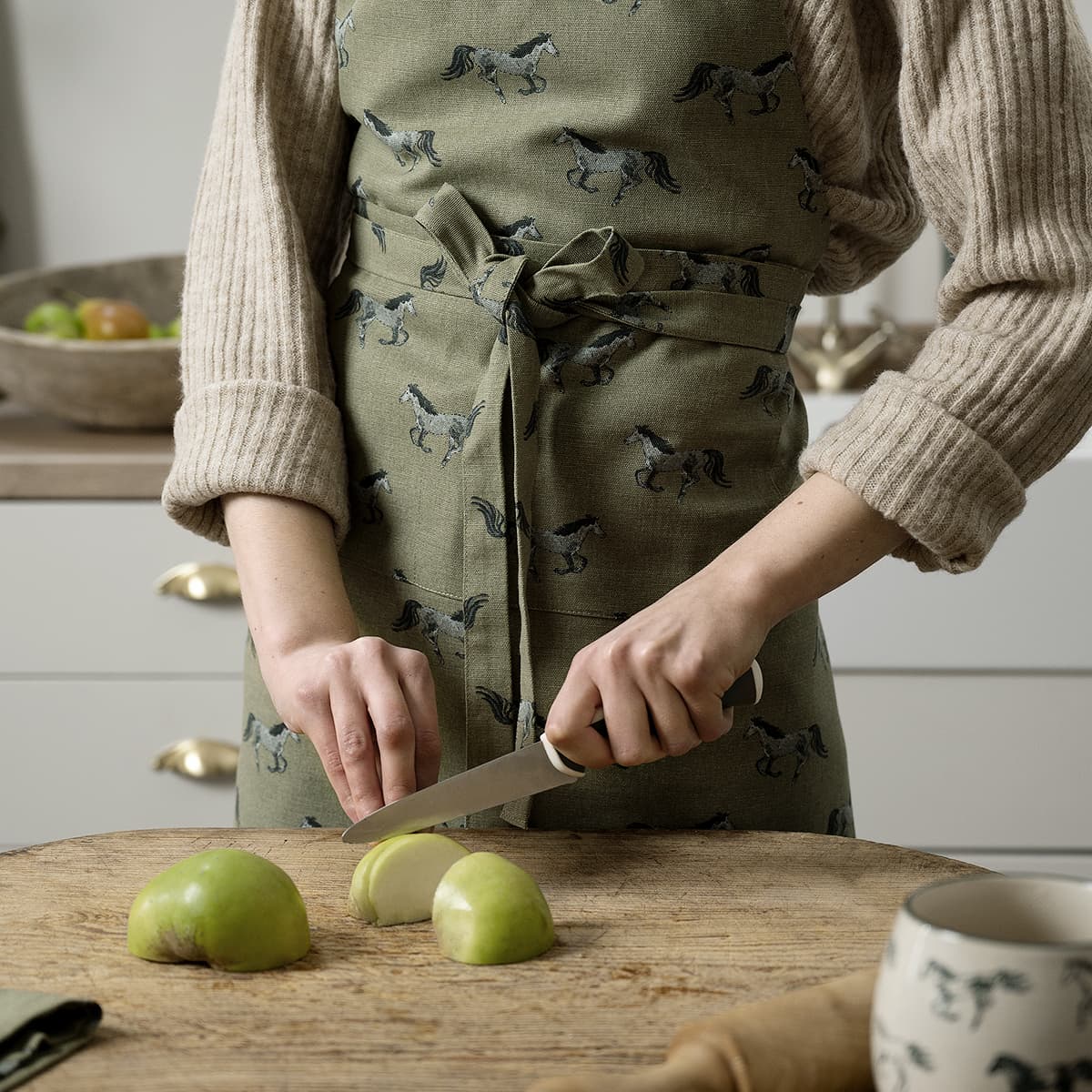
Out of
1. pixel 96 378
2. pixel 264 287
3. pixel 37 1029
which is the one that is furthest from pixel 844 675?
pixel 37 1029

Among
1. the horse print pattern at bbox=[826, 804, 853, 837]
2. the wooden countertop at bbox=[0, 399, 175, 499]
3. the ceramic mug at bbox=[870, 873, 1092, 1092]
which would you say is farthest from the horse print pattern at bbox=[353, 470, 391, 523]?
the wooden countertop at bbox=[0, 399, 175, 499]

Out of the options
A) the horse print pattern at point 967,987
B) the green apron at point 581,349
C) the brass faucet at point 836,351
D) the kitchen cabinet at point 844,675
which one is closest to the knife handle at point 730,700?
the green apron at point 581,349

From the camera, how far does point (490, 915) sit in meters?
0.59

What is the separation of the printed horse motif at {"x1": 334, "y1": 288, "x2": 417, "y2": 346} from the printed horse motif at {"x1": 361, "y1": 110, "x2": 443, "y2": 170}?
0.26 feet

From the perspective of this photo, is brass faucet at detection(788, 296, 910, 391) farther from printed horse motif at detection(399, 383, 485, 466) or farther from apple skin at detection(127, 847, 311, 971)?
apple skin at detection(127, 847, 311, 971)

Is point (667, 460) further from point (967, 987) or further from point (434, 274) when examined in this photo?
point (967, 987)

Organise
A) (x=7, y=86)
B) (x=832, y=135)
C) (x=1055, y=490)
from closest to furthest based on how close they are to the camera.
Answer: (x=832, y=135), (x=1055, y=490), (x=7, y=86)

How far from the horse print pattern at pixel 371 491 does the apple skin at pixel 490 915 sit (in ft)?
0.96

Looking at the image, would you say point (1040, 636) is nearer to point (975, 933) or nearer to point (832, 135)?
point (832, 135)

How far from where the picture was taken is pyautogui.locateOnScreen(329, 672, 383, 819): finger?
27.9 inches

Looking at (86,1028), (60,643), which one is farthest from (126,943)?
(60,643)

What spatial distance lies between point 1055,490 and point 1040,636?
178 mm

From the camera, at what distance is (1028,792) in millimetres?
1707

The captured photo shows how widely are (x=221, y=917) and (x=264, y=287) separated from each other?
15.6 inches
